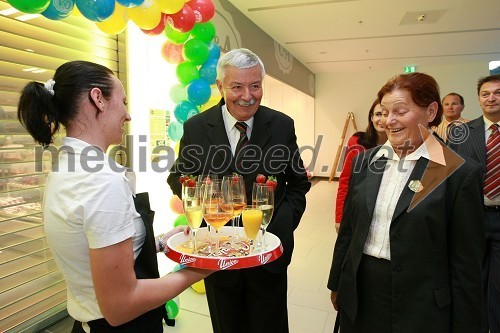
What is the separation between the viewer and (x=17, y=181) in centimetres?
219

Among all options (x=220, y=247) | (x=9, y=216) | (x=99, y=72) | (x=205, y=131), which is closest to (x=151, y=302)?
(x=220, y=247)

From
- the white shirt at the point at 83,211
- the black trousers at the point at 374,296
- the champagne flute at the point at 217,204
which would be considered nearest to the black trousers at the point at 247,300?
the black trousers at the point at 374,296

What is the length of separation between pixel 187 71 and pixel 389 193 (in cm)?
204

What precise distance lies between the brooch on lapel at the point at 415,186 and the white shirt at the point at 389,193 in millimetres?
51

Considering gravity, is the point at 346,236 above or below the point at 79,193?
below

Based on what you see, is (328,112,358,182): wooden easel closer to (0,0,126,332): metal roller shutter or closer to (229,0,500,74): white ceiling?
(229,0,500,74): white ceiling

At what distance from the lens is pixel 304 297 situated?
10.5 ft

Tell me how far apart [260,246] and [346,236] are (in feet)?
2.03

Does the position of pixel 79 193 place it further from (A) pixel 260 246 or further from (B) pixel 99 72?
(A) pixel 260 246

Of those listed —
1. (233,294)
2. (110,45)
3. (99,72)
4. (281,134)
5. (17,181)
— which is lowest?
(233,294)

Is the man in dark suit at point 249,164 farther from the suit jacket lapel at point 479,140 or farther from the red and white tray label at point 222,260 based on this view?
the suit jacket lapel at point 479,140

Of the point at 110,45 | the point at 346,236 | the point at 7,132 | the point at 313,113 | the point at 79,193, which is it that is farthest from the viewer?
the point at 313,113

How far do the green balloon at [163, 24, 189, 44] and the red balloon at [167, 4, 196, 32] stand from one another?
0.34ft

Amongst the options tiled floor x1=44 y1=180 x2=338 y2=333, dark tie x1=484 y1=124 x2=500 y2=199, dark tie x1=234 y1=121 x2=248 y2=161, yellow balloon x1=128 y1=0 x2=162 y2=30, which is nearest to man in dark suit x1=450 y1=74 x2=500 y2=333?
dark tie x1=484 y1=124 x2=500 y2=199
